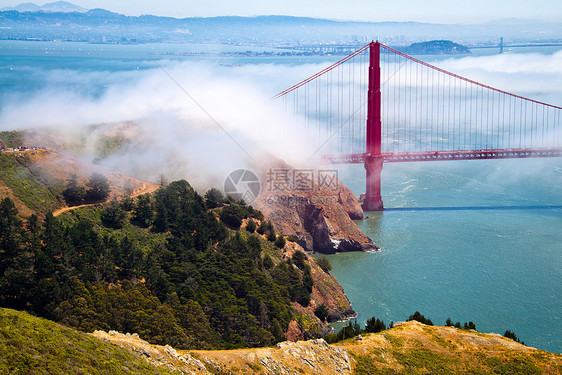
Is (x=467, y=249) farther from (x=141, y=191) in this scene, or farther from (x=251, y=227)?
(x=141, y=191)

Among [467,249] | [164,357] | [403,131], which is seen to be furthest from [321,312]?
[403,131]

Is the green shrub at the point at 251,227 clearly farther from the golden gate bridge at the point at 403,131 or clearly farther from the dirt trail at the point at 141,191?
the golden gate bridge at the point at 403,131

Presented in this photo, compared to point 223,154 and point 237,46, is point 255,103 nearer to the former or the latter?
point 223,154

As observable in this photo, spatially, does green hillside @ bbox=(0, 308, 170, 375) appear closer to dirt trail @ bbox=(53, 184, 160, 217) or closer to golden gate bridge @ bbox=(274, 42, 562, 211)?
dirt trail @ bbox=(53, 184, 160, 217)

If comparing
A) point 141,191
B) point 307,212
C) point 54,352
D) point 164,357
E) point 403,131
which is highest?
point 141,191

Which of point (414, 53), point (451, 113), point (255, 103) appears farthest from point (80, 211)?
point (414, 53)
